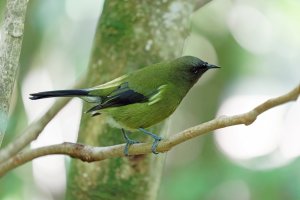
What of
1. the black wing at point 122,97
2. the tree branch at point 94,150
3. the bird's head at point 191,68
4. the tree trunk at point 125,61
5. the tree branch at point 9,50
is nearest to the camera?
the tree branch at point 9,50

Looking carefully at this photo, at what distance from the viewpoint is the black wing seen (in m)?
3.59

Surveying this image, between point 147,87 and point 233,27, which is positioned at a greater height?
point 147,87

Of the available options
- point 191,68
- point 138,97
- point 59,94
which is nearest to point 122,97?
point 138,97

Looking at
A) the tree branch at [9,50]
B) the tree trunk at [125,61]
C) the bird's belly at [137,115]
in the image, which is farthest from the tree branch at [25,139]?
the tree branch at [9,50]

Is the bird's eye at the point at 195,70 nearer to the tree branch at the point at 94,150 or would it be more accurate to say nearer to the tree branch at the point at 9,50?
the tree branch at the point at 94,150

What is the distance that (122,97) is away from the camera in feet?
11.9

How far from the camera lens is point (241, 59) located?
6988 millimetres

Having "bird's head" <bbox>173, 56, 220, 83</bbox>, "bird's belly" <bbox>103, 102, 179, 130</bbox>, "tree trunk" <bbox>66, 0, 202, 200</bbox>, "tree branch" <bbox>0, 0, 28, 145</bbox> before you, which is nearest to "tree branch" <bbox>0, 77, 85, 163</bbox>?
"tree trunk" <bbox>66, 0, 202, 200</bbox>

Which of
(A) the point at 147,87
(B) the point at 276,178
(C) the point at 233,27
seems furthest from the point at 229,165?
(C) the point at 233,27

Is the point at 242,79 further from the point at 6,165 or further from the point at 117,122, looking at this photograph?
the point at 6,165

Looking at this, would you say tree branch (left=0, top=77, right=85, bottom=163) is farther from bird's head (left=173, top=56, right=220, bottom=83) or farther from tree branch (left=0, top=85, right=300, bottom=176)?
bird's head (left=173, top=56, right=220, bottom=83)

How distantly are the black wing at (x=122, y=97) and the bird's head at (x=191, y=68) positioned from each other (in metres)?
0.31

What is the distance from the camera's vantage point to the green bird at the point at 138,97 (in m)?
3.56

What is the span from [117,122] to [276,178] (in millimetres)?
1544
